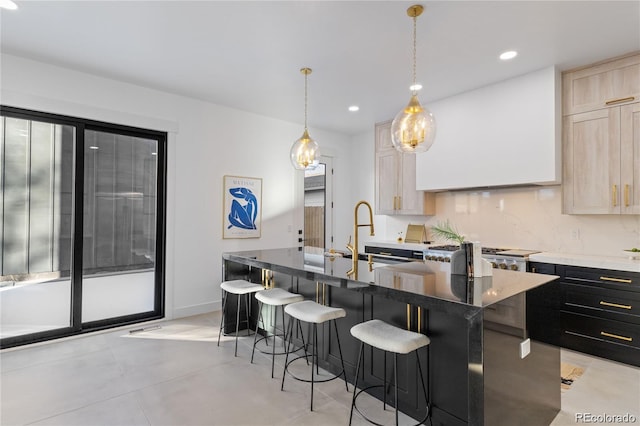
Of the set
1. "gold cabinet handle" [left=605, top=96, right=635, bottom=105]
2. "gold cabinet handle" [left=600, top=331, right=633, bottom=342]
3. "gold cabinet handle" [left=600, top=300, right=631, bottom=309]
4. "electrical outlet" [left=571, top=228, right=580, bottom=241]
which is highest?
"gold cabinet handle" [left=605, top=96, right=635, bottom=105]

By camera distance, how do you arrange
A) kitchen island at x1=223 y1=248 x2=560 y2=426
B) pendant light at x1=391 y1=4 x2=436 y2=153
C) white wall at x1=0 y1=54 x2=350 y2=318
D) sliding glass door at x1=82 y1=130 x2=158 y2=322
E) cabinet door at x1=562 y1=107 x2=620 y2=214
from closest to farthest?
kitchen island at x1=223 y1=248 x2=560 y2=426 < pendant light at x1=391 y1=4 x2=436 y2=153 < cabinet door at x1=562 y1=107 x2=620 y2=214 < white wall at x1=0 y1=54 x2=350 y2=318 < sliding glass door at x1=82 y1=130 x2=158 y2=322

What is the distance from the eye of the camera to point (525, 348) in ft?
6.01

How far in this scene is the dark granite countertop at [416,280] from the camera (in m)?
1.69

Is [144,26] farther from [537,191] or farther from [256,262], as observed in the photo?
[537,191]

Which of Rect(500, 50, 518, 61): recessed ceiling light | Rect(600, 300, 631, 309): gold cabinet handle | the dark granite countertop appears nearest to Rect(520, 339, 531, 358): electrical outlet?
the dark granite countertop

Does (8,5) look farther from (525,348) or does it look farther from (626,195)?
(626,195)

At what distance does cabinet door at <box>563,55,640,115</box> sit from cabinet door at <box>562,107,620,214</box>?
92mm

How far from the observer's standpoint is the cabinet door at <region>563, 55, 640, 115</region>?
123 inches

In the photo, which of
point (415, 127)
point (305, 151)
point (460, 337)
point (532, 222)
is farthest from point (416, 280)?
point (532, 222)

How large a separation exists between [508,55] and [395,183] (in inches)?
93.3

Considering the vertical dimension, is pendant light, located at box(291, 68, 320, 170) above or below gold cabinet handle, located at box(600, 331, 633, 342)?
above

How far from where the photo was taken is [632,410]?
Result: 2281 millimetres

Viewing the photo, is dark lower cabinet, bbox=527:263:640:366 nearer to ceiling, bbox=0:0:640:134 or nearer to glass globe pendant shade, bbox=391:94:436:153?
glass globe pendant shade, bbox=391:94:436:153
